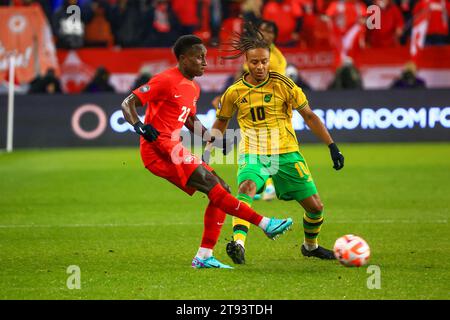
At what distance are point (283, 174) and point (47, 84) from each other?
13.3 metres

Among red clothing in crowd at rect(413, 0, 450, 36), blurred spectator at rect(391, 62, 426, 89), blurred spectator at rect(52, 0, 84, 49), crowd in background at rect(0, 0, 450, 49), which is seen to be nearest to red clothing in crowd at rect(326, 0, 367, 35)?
crowd in background at rect(0, 0, 450, 49)

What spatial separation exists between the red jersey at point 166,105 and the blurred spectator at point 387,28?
14431mm

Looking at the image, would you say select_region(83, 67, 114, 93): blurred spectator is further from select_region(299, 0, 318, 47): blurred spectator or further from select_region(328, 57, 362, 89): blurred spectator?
select_region(328, 57, 362, 89): blurred spectator

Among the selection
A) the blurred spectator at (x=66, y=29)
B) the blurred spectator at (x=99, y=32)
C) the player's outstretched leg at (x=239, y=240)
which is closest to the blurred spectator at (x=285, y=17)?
the blurred spectator at (x=99, y=32)

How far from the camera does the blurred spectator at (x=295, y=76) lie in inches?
794

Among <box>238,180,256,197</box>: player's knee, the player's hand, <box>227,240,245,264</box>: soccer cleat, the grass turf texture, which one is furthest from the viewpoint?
the player's hand

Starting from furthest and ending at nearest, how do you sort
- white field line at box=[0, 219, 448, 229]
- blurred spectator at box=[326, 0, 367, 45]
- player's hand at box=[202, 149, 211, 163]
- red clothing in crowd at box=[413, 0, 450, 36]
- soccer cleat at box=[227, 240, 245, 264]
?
red clothing in crowd at box=[413, 0, 450, 36], blurred spectator at box=[326, 0, 367, 45], white field line at box=[0, 219, 448, 229], player's hand at box=[202, 149, 211, 163], soccer cleat at box=[227, 240, 245, 264]

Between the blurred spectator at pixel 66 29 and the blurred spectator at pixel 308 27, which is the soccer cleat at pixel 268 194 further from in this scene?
the blurred spectator at pixel 66 29

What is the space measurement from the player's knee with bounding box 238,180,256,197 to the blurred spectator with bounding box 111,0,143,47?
14.4m

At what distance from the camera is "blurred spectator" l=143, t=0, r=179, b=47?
2262 centimetres

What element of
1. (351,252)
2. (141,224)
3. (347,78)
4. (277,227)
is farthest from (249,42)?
(347,78)

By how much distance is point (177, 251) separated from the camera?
952 cm
